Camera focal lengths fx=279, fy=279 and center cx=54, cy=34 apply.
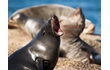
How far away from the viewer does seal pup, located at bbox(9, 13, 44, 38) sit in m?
3.93

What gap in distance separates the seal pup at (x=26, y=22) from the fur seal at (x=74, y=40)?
1.53 feet

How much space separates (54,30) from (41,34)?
14cm

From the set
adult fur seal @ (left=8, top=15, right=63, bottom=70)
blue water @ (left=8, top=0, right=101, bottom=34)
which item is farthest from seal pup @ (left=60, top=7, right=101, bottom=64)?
adult fur seal @ (left=8, top=15, right=63, bottom=70)

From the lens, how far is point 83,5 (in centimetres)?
377

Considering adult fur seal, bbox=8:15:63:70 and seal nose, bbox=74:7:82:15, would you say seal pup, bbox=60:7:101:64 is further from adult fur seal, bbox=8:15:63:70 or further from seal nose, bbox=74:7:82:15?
adult fur seal, bbox=8:15:63:70

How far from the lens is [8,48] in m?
3.46

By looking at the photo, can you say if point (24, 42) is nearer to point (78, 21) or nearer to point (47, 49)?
point (78, 21)

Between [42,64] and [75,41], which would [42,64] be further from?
[75,41]

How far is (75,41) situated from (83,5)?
50cm

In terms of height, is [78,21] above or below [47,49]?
above

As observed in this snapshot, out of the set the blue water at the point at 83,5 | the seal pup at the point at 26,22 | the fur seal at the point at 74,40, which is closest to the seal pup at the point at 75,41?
the fur seal at the point at 74,40

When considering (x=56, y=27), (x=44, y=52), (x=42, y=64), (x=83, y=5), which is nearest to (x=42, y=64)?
(x=42, y=64)

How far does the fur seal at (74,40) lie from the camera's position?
3.53 m
